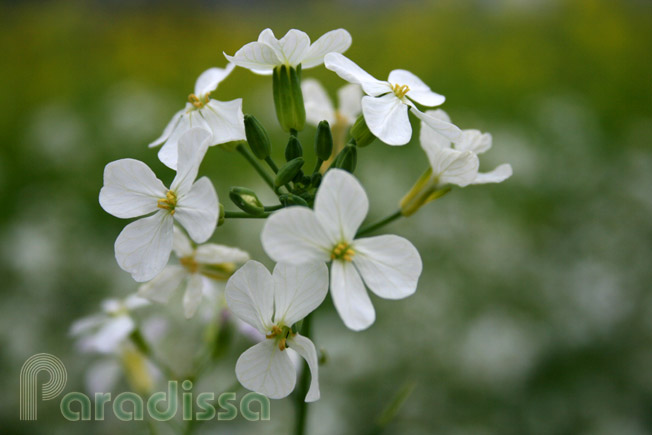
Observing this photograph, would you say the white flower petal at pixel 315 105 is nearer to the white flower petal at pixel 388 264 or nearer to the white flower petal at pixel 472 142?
the white flower petal at pixel 472 142

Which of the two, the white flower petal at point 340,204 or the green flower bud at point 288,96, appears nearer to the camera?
the white flower petal at point 340,204

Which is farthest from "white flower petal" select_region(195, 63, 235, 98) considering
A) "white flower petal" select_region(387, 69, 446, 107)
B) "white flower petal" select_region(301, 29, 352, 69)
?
"white flower petal" select_region(387, 69, 446, 107)

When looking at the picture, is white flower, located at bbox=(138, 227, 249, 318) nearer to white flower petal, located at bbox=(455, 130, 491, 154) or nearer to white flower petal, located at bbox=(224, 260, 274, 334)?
white flower petal, located at bbox=(224, 260, 274, 334)

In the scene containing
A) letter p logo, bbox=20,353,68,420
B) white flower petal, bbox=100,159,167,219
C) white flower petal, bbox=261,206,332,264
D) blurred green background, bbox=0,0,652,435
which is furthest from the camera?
blurred green background, bbox=0,0,652,435

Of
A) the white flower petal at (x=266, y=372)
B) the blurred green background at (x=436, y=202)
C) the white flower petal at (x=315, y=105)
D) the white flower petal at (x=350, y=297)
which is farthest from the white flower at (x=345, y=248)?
the blurred green background at (x=436, y=202)

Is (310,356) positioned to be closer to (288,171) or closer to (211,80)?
(288,171)

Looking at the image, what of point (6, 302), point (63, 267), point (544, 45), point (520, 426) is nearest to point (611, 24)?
point (544, 45)
